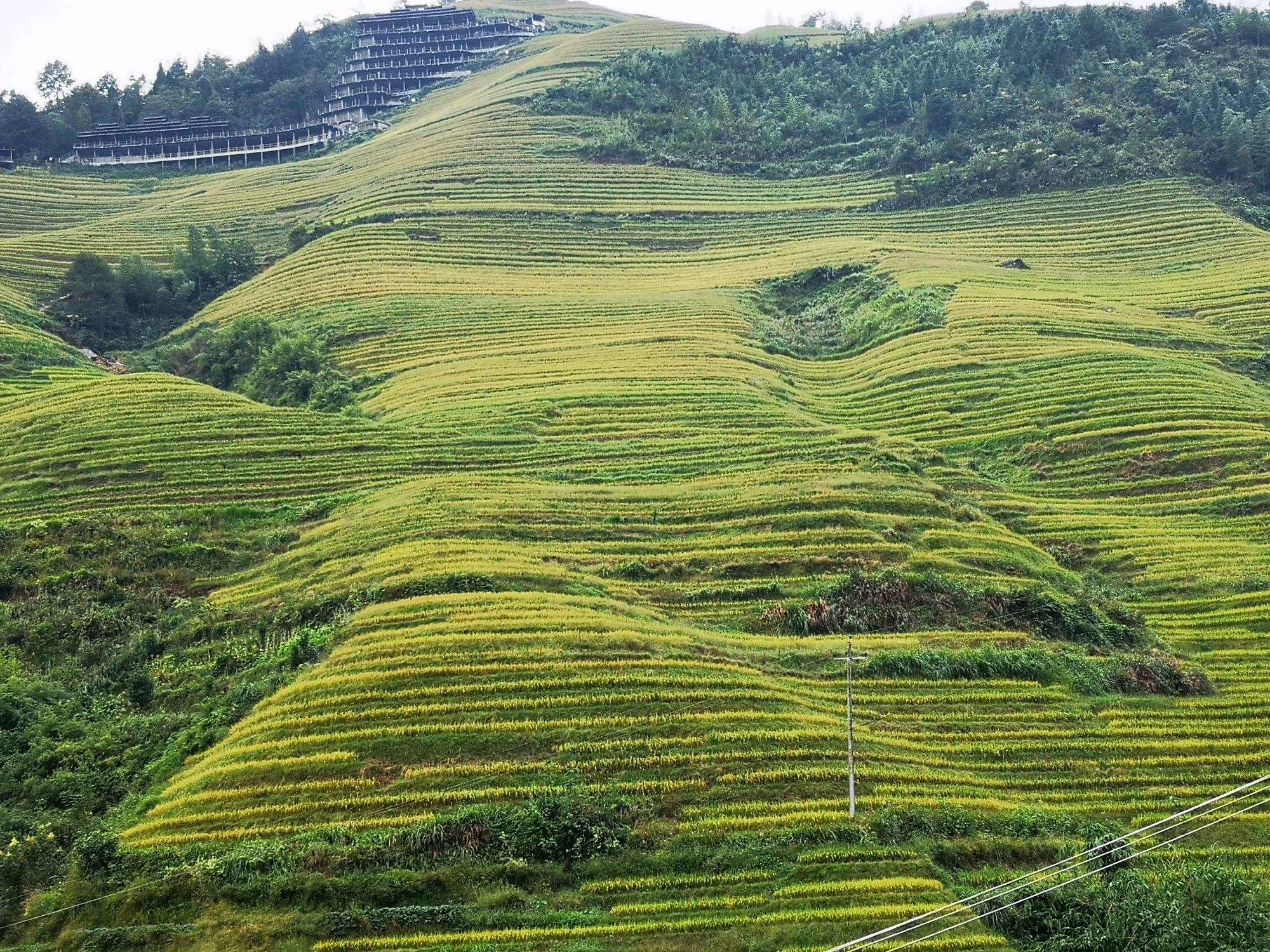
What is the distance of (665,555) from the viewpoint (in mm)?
32219

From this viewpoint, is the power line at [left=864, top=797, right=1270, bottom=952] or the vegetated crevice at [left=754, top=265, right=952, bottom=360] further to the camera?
the vegetated crevice at [left=754, top=265, right=952, bottom=360]

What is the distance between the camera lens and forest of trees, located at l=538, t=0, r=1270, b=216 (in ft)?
261

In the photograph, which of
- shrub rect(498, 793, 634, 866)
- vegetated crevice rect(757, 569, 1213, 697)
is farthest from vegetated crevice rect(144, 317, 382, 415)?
shrub rect(498, 793, 634, 866)

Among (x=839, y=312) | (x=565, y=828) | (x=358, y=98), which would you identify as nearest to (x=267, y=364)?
(x=839, y=312)

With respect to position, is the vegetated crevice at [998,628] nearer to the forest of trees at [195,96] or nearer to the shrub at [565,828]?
the shrub at [565,828]

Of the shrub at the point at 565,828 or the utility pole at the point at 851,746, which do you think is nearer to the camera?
the shrub at the point at 565,828

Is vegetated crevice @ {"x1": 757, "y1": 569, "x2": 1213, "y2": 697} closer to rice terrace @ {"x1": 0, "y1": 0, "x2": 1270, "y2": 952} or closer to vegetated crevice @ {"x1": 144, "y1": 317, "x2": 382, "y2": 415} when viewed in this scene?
rice terrace @ {"x1": 0, "y1": 0, "x2": 1270, "y2": 952}

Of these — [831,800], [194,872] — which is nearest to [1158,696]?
[831,800]

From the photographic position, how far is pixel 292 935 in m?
17.4

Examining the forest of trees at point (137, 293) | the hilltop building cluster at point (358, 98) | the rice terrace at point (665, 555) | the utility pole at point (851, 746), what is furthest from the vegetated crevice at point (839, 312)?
the hilltop building cluster at point (358, 98)

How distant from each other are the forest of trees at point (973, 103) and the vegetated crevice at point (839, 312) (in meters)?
20.6

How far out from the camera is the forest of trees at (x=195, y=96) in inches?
4336

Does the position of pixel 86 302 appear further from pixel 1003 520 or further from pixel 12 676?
pixel 1003 520

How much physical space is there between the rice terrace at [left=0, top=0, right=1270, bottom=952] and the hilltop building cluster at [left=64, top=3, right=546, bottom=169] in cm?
3104
